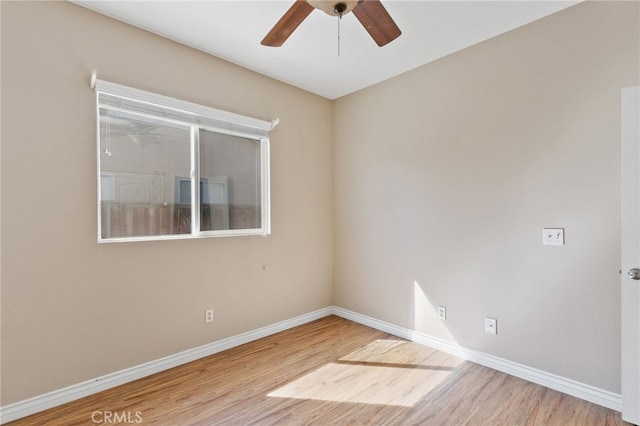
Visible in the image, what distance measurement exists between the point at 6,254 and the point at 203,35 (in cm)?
203

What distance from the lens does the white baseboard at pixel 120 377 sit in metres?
1.87

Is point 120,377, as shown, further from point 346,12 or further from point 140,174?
point 346,12

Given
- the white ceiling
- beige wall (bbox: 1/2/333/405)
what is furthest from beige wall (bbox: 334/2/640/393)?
beige wall (bbox: 1/2/333/405)

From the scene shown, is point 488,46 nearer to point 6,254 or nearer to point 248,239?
point 248,239

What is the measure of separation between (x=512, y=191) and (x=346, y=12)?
179 cm

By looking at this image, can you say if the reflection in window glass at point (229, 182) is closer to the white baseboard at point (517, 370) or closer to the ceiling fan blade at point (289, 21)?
the ceiling fan blade at point (289, 21)

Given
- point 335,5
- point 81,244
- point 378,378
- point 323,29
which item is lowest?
point 378,378

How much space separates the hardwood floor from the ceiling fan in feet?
7.59

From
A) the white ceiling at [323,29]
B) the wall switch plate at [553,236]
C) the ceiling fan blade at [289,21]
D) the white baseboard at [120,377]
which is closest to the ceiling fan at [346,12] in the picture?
the ceiling fan blade at [289,21]

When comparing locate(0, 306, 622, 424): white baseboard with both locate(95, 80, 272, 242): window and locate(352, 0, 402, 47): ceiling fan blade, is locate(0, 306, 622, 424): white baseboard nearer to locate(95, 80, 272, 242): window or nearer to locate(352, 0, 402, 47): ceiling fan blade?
locate(95, 80, 272, 242): window

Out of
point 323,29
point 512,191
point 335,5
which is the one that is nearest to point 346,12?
point 335,5

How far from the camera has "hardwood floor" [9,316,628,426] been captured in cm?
186

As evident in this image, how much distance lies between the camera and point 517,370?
2309 mm

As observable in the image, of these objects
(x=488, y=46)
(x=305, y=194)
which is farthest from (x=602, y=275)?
(x=305, y=194)
